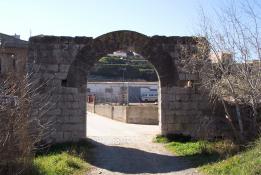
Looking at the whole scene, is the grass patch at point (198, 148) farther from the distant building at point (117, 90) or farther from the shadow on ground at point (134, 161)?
the distant building at point (117, 90)

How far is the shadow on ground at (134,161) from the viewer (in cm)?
1324

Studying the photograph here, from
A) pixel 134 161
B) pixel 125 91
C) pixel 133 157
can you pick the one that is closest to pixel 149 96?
pixel 125 91

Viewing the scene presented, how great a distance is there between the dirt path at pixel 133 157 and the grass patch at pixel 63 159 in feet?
1.05

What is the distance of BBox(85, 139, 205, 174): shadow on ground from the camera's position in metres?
13.2

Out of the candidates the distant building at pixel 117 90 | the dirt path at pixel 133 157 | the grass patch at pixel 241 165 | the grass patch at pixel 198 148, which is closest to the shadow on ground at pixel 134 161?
the dirt path at pixel 133 157

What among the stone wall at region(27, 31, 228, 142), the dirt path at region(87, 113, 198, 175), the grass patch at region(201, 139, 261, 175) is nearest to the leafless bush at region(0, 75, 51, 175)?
the dirt path at region(87, 113, 198, 175)

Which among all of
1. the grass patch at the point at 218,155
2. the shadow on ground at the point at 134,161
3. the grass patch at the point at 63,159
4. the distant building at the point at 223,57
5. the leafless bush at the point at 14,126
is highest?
the distant building at the point at 223,57

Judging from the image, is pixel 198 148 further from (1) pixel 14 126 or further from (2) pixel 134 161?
(1) pixel 14 126

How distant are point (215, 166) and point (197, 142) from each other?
4.17m

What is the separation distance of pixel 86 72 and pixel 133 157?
3.66 meters

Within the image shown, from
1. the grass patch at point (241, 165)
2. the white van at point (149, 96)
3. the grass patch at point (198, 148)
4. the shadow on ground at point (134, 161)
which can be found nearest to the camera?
the grass patch at point (241, 165)

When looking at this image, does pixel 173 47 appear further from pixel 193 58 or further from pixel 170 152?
pixel 170 152

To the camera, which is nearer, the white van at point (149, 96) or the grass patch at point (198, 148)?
the grass patch at point (198, 148)

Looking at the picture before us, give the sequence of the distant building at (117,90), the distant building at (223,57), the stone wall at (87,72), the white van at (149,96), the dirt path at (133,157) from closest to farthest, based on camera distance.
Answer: the dirt path at (133,157) < the distant building at (223,57) < the stone wall at (87,72) < the white van at (149,96) < the distant building at (117,90)
